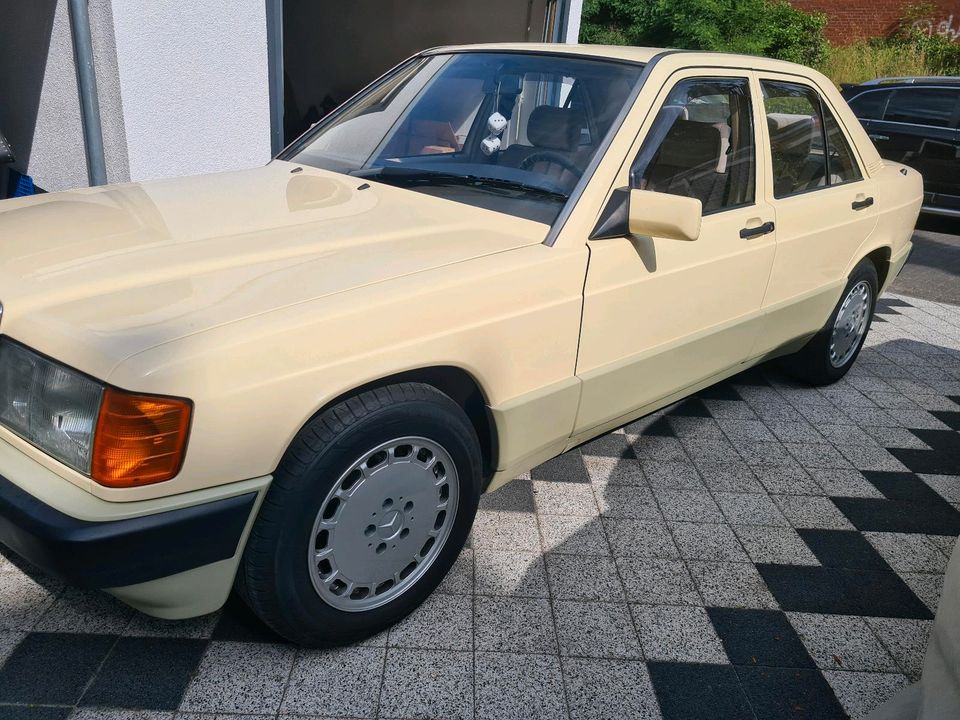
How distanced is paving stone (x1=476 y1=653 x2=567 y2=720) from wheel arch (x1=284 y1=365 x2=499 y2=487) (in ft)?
1.92

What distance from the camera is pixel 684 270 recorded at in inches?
115

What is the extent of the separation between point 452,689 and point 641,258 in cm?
149

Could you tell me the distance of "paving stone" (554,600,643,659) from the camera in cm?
237

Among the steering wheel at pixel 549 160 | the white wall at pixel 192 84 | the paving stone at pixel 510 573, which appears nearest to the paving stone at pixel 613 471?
the paving stone at pixel 510 573

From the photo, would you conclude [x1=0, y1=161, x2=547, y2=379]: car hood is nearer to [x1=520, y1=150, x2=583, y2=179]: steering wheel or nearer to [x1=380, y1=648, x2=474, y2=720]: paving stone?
[x1=520, y1=150, x2=583, y2=179]: steering wheel

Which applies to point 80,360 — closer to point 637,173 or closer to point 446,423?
point 446,423

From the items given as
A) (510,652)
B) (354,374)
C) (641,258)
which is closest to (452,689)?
(510,652)

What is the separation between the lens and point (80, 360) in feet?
5.74

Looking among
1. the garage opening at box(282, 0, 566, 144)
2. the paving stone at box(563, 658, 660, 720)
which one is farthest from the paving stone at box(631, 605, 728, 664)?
the garage opening at box(282, 0, 566, 144)

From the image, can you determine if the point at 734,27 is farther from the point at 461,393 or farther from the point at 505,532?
the point at 461,393

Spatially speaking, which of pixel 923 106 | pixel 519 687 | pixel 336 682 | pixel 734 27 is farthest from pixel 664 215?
pixel 734 27

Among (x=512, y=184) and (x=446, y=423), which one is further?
(x=512, y=184)

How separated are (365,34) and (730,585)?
27.1 feet

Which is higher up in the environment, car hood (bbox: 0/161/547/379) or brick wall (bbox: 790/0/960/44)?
brick wall (bbox: 790/0/960/44)
